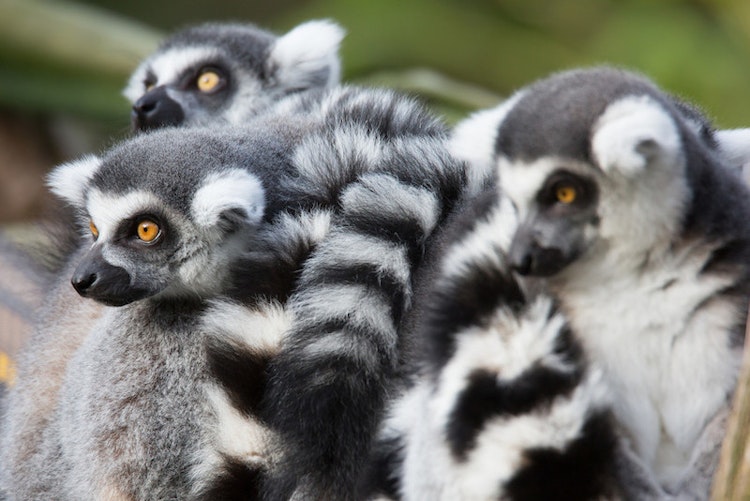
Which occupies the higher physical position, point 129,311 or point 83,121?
point 129,311

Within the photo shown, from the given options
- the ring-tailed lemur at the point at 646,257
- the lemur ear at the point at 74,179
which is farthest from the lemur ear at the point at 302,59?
the ring-tailed lemur at the point at 646,257

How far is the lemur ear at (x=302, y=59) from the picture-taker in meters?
4.52

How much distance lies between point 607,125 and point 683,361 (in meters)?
0.53

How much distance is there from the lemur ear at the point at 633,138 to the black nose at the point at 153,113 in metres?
2.41

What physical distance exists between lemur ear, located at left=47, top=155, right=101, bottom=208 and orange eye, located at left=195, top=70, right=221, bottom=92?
1.12 m

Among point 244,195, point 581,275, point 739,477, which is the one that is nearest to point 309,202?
point 244,195

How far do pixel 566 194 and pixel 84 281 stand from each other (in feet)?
4.78

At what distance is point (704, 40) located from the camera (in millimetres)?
7582

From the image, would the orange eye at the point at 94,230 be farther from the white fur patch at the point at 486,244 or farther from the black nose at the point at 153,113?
the white fur patch at the point at 486,244

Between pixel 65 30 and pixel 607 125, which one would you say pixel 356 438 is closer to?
pixel 607 125

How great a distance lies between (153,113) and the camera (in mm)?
4156

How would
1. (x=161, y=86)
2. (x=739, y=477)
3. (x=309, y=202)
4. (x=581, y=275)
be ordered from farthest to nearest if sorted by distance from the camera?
(x=161, y=86) < (x=309, y=202) < (x=581, y=275) < (x=739, y=477)

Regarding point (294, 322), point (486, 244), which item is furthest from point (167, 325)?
point (486, 244)

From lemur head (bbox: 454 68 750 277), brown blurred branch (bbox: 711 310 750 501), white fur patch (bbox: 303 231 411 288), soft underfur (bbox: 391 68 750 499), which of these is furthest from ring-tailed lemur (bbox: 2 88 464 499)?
brown blurred branch (bbox: 711 310 750 501)
